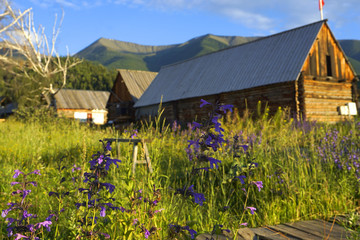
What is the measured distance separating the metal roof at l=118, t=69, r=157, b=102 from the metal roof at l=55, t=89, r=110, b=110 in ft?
38.6

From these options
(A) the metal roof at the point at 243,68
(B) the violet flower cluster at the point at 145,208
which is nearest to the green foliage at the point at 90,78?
(A) the metal roof at the point at 243,68

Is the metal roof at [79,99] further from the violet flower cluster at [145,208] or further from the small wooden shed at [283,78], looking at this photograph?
the violet flower cluster at [145,208]

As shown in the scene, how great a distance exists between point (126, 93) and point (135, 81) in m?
1.67

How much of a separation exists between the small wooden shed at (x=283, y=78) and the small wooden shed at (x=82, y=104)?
21.2m

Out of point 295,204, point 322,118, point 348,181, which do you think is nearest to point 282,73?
point 322,118

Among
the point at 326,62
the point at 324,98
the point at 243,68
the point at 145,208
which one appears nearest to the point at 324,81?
the point at 324,98

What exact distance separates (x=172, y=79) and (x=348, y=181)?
64.0ft

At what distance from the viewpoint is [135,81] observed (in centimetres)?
3022

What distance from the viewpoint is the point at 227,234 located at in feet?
9.34

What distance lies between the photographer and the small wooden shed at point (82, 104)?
3862 centimetres

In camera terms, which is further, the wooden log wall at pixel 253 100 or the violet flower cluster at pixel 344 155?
the wooden log wall at pixel 253 100

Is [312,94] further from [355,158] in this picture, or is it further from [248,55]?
[355,158]

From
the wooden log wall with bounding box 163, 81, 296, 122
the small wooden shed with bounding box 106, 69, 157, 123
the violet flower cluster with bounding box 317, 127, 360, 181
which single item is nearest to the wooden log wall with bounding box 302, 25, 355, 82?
the wooden log wall with bounding box 163, 81, 296, 122

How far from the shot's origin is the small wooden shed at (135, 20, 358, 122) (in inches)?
628
